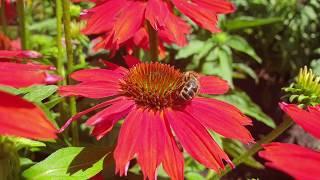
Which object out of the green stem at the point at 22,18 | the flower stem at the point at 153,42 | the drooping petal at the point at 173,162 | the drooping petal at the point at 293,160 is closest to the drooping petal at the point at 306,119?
the drooping petal at the point at 293,160

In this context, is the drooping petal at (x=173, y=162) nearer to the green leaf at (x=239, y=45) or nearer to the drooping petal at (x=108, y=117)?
the drooping petal at (x=108, y=117)

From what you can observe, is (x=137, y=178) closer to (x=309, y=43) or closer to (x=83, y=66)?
(x=83, y=66)

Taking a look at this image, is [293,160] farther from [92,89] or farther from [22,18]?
[22,18]

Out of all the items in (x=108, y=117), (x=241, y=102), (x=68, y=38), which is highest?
(x=68, y=38)

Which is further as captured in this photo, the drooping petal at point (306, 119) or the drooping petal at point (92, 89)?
the drooping petal at point (92, 89)

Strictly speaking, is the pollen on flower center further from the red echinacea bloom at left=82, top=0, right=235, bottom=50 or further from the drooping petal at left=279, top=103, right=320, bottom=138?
the drooping petal at left=279, top=103, right=320, bottom=138

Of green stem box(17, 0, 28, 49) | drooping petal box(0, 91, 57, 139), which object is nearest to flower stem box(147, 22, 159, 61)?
green stem box(17, 0, 28, 49)

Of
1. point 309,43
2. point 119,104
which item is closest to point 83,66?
point 119,104

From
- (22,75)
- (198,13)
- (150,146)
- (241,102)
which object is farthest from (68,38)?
(241,102)

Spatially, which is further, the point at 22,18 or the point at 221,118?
the point at 22,18
